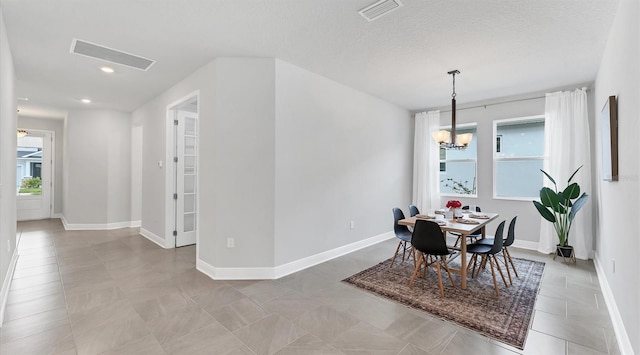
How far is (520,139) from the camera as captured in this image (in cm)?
521

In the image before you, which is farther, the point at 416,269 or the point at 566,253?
the point at 566,253

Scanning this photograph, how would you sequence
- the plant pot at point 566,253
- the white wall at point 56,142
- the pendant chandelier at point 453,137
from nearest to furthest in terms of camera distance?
the pendant chandelier at point 453,137
the plant pot at point 566,253
the white wall at point 56,142

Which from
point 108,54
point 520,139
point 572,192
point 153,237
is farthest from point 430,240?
point 153,237

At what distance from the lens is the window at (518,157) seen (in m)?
5.04

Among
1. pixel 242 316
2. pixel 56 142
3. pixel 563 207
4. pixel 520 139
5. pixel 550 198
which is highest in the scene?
pixel 56 142

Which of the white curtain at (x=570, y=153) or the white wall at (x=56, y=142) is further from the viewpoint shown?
the white wall at (x=56, y=142)

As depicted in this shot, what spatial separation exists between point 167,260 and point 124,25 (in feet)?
9.93

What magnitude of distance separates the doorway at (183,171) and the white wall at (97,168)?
9.24 feet

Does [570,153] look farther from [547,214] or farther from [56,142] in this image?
[56,142]

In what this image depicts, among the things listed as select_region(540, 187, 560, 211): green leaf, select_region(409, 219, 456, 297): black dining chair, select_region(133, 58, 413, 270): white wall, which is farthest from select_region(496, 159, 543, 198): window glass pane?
select_region(409, 219, 456, 297): black dining chair

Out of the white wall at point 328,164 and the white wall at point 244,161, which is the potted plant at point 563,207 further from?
the white wall at point 244,161

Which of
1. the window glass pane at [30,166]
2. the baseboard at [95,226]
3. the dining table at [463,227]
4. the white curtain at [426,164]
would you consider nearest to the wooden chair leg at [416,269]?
the dining table at [463,227]

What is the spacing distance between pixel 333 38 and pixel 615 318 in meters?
3.60

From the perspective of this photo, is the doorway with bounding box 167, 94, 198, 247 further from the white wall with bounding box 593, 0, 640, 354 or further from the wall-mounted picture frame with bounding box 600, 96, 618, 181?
the wall-mounted picture frame with bounding box 600, 96, 618, 181
